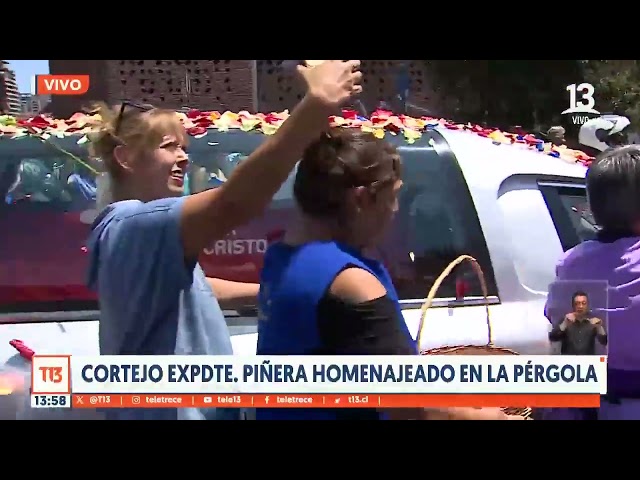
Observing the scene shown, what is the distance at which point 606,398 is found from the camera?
2900 mm

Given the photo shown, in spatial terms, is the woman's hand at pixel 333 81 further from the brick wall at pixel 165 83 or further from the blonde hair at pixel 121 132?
the blonde hair at pixel 121 132

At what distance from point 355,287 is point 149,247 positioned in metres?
0.70

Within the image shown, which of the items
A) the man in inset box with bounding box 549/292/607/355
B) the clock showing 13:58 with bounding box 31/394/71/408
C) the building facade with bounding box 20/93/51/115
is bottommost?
the clock showing 13:58 with bounding box 31/394/71/408

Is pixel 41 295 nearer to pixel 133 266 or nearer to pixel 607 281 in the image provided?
pixel 133 266

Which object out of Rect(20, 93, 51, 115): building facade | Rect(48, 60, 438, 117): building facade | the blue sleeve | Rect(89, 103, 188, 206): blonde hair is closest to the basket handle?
Rect(48, 60, 438, 117): building facade

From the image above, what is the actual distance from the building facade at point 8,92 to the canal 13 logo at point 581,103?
2.30 m

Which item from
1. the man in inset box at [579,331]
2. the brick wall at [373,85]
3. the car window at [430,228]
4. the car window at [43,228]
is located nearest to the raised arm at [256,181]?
the brick wall at [373,85]

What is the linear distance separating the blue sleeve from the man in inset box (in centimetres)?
157

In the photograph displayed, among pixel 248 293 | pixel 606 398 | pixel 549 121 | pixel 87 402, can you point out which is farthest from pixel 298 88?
pixel 606 398

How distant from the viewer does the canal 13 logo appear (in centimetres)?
289

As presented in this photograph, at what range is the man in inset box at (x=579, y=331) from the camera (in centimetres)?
281

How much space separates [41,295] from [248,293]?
827 millimetres

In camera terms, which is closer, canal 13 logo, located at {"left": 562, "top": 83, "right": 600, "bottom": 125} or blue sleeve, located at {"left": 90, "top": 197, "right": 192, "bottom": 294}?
blue sleeve, located at {"left": 90, "top": 197, "right": 192, "bottom": 294}

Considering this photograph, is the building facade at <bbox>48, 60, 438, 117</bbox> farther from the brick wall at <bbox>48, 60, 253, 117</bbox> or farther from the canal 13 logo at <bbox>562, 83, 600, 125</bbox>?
the canal 13 logo at <bbox>562, 83, 600, 125</bbox>
